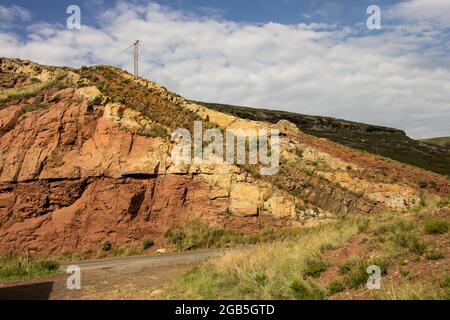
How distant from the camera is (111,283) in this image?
45.5 ft

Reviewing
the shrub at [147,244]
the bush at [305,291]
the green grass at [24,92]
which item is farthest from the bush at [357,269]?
the green grass at [24,92]

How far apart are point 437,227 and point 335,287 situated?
376 centimetres

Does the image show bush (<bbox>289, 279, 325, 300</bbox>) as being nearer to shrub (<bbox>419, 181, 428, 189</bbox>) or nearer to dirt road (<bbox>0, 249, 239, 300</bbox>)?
dirt road (<bbox>0, 249, 239, 300</bbox>)

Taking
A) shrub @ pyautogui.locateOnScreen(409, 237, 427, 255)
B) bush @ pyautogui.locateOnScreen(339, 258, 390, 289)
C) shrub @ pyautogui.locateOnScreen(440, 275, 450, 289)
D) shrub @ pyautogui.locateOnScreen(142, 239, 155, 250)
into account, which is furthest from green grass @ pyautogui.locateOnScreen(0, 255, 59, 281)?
shrub @ pyautogui.locateOnScreen(440, 275, 450, 289)

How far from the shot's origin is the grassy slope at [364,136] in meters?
87.8

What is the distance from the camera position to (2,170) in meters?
25.8

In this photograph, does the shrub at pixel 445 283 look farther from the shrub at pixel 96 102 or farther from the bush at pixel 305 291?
the shrub at pixel 96 102

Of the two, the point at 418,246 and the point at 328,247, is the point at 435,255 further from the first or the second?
the point at 328,247

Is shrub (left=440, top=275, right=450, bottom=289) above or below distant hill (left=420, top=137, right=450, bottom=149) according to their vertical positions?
below

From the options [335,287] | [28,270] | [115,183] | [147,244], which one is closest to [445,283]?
[335,287]

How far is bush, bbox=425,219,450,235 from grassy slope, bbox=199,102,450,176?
72.7 metres

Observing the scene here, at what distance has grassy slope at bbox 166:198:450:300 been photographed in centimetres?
904
